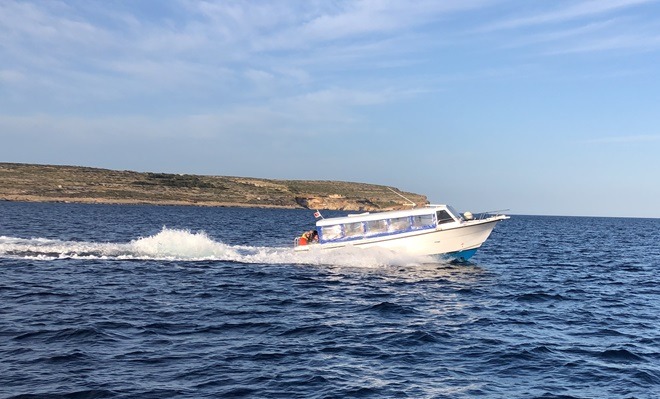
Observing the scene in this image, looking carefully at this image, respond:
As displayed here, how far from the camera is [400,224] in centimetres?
3572

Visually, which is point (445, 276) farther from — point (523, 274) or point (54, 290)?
point (54, 290)

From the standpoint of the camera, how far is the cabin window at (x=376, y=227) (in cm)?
3591

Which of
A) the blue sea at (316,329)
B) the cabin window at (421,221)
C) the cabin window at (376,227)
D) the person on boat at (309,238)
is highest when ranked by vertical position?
the cabin window at (421,221)

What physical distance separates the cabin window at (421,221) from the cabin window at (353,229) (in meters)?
3.33

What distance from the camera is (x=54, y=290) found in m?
23.8

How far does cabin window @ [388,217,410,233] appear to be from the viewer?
35.7 metres

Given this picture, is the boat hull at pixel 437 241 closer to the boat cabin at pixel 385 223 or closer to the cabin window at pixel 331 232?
the boat cabin at pixel 385 223

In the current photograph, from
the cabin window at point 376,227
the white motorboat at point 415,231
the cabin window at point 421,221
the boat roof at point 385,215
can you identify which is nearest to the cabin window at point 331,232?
the white motorboat at point 415,231

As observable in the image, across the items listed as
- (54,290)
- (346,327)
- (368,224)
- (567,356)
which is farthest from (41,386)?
(368,224)

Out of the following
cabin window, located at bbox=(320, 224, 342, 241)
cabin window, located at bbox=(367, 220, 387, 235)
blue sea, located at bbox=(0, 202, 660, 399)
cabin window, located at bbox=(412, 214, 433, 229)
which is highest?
cabin window, located at bbox=(412, 214, 433, 229)

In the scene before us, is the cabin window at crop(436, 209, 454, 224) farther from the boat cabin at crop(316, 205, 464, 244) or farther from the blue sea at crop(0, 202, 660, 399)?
the blue sea at crop(0, 202, 660, 399)

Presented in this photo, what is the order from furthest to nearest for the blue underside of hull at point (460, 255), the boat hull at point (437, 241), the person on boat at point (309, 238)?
the person on boat at point (309, 238), the blue underside of hull at point (460, 255), the boat hull at point (437, 241)

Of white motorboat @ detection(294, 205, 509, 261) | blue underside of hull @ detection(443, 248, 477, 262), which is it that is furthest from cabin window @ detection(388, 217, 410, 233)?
blue underside of hull @ detection(443, 248, 477, 262)

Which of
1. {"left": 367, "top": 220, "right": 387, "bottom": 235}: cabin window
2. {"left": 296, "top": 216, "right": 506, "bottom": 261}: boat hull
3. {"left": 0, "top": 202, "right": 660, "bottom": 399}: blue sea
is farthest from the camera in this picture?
{"left": 367, "top": 220, "right": 387, "bottom": 235}: cabin window
